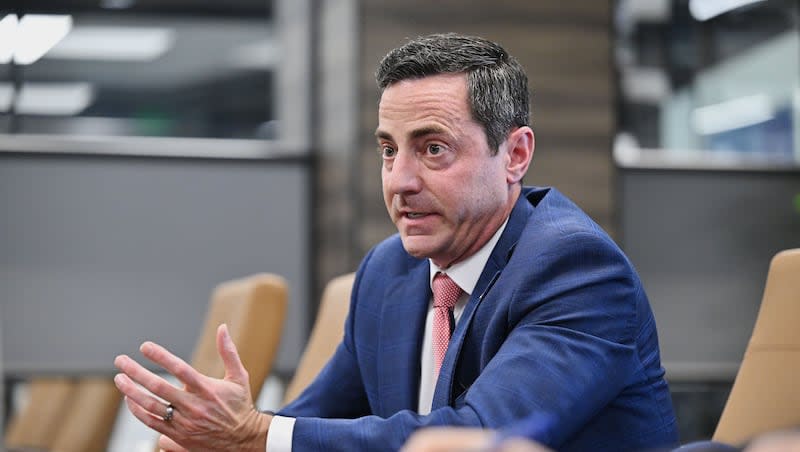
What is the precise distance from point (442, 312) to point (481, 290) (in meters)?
0.11

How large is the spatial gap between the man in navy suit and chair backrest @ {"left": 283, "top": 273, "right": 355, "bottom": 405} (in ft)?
1.55

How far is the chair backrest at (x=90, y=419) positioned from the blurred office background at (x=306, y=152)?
0.32 meters

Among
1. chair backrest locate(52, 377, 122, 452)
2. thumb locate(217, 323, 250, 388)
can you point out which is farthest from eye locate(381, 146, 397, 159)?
chair backrest locate(52, 377, 122, 452)

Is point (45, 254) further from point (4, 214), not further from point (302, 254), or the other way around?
point (302, 254)

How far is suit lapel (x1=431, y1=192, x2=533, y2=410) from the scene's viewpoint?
1855mm

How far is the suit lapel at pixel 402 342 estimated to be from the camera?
6.60 ft

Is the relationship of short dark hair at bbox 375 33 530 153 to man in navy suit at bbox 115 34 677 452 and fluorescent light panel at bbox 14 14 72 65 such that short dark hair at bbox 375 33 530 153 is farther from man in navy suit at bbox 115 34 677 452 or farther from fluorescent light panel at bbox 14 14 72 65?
fluorescent light panel at bbox 14 14 72 65

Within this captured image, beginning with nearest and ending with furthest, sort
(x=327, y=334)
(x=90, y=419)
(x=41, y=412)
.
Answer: (x=327, y=334) → (x=90, y=419) → (x=41, y=412)

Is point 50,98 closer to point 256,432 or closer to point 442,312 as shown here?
point 442,312

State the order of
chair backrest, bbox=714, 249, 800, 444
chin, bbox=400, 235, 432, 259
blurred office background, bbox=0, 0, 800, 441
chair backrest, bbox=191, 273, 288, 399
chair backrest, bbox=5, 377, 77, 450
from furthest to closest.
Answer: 1. blurred office background, bbox=0, 0, 800, 441
2. chair backrest, bbox=5, 377, 77, 450
3. chair backrest, bbox=191, 273, 288, 399
4. chin, bbox=400, 235, 432, 259
5. chair backrest, bbox=714, 249, 800, 444

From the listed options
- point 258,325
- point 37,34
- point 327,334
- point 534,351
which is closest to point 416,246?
point 534,351

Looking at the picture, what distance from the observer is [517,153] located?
6.60 feet

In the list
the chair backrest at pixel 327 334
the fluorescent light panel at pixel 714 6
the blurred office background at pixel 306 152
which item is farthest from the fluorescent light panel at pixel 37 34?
the chair backrest at pixel 327 334

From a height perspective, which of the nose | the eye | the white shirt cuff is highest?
the eye
